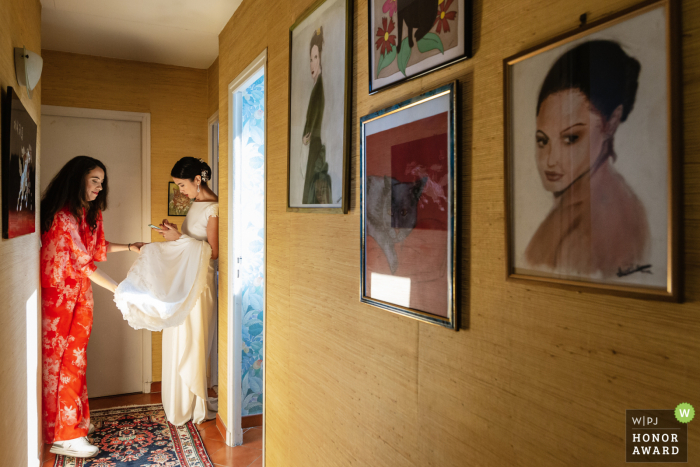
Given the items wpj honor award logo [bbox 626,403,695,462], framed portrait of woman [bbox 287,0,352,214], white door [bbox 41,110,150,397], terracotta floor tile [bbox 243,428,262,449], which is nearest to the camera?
wpj honor award logo [bbox 626,403,695,462]

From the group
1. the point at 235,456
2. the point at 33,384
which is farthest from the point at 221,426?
the point at 33,384

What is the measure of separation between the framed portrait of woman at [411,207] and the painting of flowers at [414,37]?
8 centimetres

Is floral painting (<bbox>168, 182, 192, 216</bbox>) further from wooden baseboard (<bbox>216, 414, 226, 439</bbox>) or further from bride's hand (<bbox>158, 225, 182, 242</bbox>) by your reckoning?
wooden baseboard (<bbox>216, 414, 226, 439</bbox>)

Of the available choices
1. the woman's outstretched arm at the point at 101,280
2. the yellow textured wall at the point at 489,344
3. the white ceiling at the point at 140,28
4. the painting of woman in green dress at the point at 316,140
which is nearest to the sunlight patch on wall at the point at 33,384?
the woman's outstretched arm at the point at 101,280

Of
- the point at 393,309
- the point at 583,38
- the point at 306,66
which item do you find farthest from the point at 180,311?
the point at 583,38

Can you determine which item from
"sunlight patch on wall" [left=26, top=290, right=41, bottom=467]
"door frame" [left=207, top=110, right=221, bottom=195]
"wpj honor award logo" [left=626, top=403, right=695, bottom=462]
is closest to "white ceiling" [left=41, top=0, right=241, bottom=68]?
"door frame" [left=207, top=110, right=221, bottom=195]

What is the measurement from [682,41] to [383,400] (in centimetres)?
109

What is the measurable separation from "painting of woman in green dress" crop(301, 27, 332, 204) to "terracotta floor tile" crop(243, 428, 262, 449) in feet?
6.24

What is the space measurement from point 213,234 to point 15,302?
57.5 inches

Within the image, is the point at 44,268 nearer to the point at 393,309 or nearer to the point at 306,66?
the point at 306,66

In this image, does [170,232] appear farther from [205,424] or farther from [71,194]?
[205,424]

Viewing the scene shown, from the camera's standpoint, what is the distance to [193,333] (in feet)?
10.7

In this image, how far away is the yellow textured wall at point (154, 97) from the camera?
3724 millimetres

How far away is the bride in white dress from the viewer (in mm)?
3240
